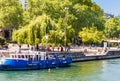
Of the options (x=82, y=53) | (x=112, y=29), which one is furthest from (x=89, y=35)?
(x=112, y=29)

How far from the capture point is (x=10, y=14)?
88.1 metres

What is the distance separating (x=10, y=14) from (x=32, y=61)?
3268 centimetres

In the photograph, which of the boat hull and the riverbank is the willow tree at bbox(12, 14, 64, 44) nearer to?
the riverbank

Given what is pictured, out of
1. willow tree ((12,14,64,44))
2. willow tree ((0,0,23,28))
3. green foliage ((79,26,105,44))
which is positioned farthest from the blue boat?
green foliage ((79,26,105,44))

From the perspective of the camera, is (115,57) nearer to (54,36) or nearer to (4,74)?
(54,36)

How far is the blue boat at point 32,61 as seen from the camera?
2158 inches

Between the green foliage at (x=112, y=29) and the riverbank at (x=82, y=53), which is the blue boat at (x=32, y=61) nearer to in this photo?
the riverbank at (x=82, y=53)

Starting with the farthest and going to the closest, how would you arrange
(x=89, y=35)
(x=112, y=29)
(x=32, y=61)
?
(x=112, y=29) < (x=89, y=35) < (x=32, y=61)

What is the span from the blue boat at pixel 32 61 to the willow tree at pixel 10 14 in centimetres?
2859

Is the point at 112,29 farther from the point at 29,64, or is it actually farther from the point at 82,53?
the point at 29,64

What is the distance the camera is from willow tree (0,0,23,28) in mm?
87875

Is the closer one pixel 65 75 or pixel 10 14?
pixel 65 75

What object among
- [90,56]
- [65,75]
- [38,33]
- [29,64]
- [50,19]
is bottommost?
[65,75]

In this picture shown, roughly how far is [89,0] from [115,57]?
1048 inches
